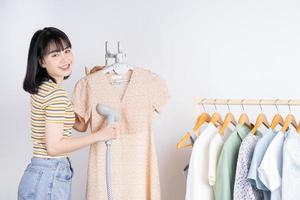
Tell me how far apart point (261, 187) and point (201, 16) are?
1.12 m

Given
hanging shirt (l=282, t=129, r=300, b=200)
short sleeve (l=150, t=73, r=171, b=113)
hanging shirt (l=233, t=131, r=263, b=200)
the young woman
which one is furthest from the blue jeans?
hanging shirt (l=282, t=129, r=300, b=200)

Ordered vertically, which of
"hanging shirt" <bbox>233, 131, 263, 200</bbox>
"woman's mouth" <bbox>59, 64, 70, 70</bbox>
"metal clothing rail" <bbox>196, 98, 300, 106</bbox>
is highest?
"woman's mouth" <bbox>59, 64, 70, 70</bbox>

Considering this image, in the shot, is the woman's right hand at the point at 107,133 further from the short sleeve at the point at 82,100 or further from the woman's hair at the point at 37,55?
the woman's hair at the point at 37,55

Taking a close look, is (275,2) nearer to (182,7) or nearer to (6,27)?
(182,7)

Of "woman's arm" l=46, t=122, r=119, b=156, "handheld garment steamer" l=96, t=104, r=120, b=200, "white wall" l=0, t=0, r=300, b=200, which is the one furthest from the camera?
"white wall" l=0, t=0, r=300, b=200

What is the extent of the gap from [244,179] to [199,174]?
0.66 ft

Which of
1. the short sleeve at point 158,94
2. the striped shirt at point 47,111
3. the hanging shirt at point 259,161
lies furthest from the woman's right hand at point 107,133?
the hanging shirt at point 259,161

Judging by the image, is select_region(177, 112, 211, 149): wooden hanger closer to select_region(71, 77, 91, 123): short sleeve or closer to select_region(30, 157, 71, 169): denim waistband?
select_region(71, 77, 91, 123): short sleeve

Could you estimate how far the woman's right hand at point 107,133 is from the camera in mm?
2084

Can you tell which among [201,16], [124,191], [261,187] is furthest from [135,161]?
[201,16]

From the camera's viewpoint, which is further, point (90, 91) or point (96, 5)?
point (96, 5)

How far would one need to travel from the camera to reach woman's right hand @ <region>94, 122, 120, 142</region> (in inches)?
82.0

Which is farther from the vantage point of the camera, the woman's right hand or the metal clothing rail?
the metal clothing rail

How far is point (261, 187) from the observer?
2.11 meters
